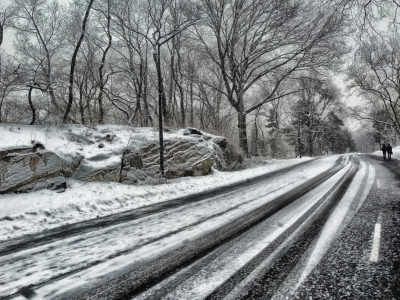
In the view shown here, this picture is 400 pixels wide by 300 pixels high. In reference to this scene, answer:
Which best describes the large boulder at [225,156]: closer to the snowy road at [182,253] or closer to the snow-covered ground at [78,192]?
the snow-covered ground at [78,192]

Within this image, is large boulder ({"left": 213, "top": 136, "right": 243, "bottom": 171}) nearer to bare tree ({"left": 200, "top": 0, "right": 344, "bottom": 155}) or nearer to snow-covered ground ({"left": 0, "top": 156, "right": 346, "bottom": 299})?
bare tree ({"left": 200, "top": 0, "right": 344, "bottom": 155})

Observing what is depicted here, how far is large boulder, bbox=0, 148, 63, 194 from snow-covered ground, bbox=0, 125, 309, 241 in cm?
33

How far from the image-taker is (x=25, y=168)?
8.87m

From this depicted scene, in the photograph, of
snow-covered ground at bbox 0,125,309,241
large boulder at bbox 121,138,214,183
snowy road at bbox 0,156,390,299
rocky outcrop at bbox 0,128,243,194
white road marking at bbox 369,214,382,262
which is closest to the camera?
snowy road at bbox 0,156,390,299

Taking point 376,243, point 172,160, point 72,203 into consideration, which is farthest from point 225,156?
point 376,243

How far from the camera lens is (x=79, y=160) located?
10.7 metres

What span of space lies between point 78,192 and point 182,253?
616 centimetres

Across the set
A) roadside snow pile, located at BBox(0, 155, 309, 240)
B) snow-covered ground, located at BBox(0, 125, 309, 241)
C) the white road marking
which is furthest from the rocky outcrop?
the white road marking

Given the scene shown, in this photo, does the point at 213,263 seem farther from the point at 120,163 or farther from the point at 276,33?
the point at 276,33

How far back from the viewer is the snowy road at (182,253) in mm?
3059

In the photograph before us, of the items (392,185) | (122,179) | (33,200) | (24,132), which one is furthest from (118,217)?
(392,185)

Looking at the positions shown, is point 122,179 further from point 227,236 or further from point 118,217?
point 227,236

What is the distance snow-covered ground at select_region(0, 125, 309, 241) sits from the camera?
22.6ft

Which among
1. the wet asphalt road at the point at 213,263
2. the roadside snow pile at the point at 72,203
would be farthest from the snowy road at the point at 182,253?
the roadside snow pile at the point at 72,203
